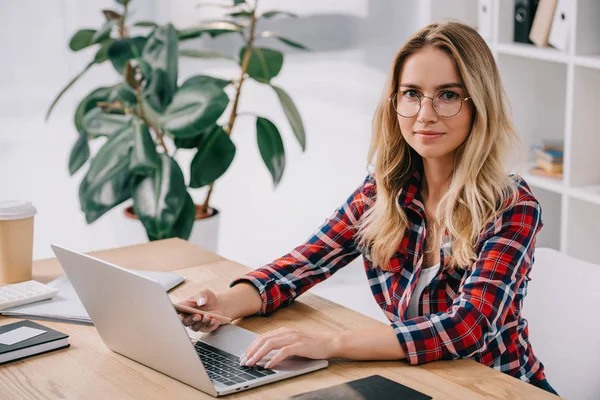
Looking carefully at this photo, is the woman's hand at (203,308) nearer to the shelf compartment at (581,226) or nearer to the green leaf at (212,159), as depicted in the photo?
the green leaf at (212,159)

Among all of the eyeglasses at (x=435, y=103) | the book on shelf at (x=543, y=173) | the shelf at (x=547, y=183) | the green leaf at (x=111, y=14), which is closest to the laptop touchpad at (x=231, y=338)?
the eyeglasses at (x=435, y=103)

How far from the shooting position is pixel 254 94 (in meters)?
4.50

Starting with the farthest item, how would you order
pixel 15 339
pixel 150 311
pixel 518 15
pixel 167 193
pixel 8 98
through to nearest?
pixel 8 98, pixel 518 15, pixel 167 193, pixel 15 339, pixel 150 311

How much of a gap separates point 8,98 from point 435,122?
9.02 feet

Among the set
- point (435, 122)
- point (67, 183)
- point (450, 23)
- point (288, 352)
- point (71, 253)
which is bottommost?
point (67, 183)

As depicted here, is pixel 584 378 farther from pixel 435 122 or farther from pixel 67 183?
pixel 67 183

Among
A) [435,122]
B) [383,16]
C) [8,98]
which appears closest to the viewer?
[435,122]

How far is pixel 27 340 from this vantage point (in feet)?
4.96

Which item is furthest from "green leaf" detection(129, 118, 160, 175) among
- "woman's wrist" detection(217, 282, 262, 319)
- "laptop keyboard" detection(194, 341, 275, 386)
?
"laptop keyboard" detection(194, 341, 275, 386)

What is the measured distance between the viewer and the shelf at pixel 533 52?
3.09m

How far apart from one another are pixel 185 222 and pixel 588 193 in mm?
1374

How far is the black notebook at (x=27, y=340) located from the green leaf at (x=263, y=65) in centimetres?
187

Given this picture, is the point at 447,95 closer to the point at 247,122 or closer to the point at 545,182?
the point at 545,182

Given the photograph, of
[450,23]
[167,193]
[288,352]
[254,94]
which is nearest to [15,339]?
[288,352]
